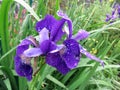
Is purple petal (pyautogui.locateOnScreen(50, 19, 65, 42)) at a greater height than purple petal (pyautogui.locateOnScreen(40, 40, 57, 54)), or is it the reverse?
purple petal (pyautogui.locateOnScreen(50, 19, 65, 42))

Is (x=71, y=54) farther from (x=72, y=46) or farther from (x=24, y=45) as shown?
(x=24, y=45)

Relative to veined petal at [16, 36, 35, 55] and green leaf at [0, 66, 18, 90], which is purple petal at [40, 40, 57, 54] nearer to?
veined petal at [16, 36, 35, 55]

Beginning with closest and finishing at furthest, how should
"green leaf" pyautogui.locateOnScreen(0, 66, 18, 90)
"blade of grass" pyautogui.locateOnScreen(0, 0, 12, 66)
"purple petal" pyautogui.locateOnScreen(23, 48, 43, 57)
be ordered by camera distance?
"purple petal" pyautogui.locateOnScreen(23, 48, 43, 57) → "blade of grass" pyautogui.locateOnScreen(0, 0, 12, 66) → "green leaf" pyautogui.locateOnScreen(0, 66, 18, 90)

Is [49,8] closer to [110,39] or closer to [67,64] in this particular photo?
[110,39]

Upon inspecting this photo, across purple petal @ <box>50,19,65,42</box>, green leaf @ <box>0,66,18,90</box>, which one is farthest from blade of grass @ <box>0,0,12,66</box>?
purple petal @ <box>50,19,65,42</box>

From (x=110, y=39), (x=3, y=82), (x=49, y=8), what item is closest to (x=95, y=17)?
(x=110, y=39)

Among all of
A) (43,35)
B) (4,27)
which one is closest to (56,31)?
(43,35)

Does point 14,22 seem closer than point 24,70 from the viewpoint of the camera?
No

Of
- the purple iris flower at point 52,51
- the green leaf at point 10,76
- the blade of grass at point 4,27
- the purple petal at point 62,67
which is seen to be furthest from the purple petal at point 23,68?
the green leaf at point 10,76

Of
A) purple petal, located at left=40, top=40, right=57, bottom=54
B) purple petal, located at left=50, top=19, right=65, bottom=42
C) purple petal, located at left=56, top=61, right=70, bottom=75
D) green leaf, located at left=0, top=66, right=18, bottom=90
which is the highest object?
purple petal, located at left=50, top=19, right=65, bottom=42
